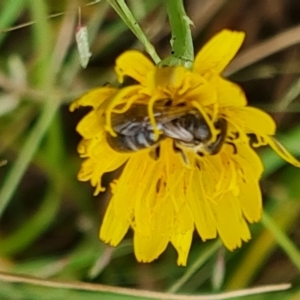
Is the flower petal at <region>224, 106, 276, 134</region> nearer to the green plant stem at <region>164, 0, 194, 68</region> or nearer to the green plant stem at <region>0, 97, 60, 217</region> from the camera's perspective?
the green plant stem at <region>164, 0, 194, 68</region>

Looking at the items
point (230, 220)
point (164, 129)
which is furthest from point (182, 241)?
point (164, 129)

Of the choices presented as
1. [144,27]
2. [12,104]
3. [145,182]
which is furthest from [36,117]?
[145,182]

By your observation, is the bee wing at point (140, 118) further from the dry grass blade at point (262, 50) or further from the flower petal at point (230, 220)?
the dry grass blade at point (262, 50)

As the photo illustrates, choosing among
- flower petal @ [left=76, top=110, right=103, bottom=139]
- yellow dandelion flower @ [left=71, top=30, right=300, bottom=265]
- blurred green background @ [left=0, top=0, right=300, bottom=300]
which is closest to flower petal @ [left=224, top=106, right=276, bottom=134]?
yellow dandelion flower @ [left=71, top=30, right=300, bottom=265]

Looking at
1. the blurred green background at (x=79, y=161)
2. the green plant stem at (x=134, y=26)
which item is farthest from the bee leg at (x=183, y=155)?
the blurred green background at (x=79, y=161)

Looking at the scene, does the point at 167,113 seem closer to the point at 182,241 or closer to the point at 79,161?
the point at 182,241

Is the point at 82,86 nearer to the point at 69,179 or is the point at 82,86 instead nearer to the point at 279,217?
the point at 69,179
